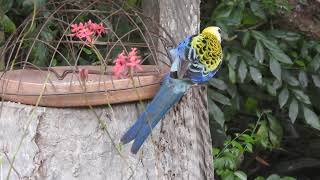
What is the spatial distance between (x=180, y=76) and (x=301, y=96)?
3.99 feet

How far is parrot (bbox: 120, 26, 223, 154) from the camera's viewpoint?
2.15 m

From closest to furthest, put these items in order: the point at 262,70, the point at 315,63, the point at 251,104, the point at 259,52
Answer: the point at 259,52 → the point at 315,63 → the point at 262,70 → the point at 251,104

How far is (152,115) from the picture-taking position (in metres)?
2.16

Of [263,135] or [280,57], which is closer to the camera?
[280,57]

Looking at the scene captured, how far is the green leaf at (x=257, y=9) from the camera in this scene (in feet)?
10.5

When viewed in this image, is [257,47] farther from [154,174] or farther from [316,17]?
[154,174]

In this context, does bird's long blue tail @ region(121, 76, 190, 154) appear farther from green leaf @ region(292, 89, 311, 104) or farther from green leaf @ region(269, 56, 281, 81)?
green leaf @ region(292, 89, 311, 104)

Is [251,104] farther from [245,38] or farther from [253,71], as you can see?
[245,38]

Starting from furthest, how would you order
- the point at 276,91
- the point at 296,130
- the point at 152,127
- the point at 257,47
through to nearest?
1. the point at 296,130
2. the point at 276,91
3. the point at 257,47
4. the point at 152,127

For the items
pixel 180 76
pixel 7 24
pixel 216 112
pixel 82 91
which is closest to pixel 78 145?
pixel 82 91

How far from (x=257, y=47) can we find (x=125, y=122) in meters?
1.11

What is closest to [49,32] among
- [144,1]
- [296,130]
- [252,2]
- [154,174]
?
[144,1]

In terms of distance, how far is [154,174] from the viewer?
2295 mm

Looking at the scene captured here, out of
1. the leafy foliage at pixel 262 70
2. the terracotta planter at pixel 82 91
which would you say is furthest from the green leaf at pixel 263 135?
the terracotta planter at pixel 82 91
